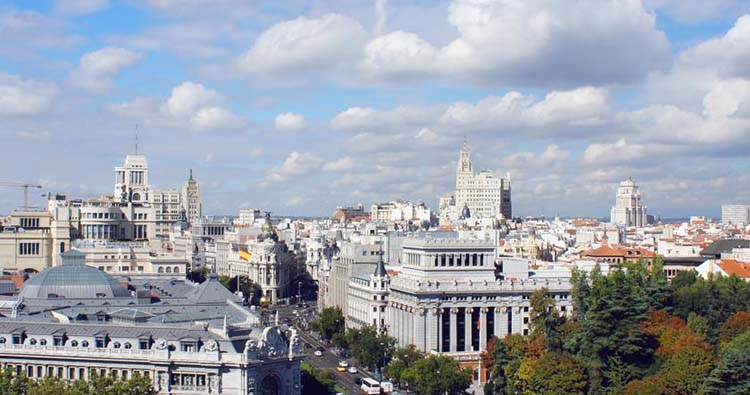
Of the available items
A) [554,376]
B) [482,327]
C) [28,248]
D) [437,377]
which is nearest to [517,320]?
[482,327]

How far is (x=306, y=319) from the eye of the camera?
627 ft

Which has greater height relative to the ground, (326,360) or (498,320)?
(498,320)

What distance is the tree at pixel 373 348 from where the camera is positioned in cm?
13288

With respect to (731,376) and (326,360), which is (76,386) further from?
(326,360)

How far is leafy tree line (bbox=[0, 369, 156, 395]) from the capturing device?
88250 millimetres

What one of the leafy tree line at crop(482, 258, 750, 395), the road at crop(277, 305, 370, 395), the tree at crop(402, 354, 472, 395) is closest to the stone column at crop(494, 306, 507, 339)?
the leafy tree line at crop(482, 258, 750, 395)

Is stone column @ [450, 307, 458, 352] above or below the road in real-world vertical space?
above

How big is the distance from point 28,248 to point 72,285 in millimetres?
82653

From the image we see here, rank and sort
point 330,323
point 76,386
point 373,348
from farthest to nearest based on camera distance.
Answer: point 330,323, point 373,348, point 76,386

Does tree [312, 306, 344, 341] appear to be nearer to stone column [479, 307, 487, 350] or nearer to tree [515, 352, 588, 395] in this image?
stone column [479, 307, 487, 350]

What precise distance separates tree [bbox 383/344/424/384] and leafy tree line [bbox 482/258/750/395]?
714 cm

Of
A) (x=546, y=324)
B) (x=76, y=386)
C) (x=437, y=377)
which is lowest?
(x=437, y=377)

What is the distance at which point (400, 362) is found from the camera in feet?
412

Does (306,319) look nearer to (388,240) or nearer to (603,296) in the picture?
(388,240)
